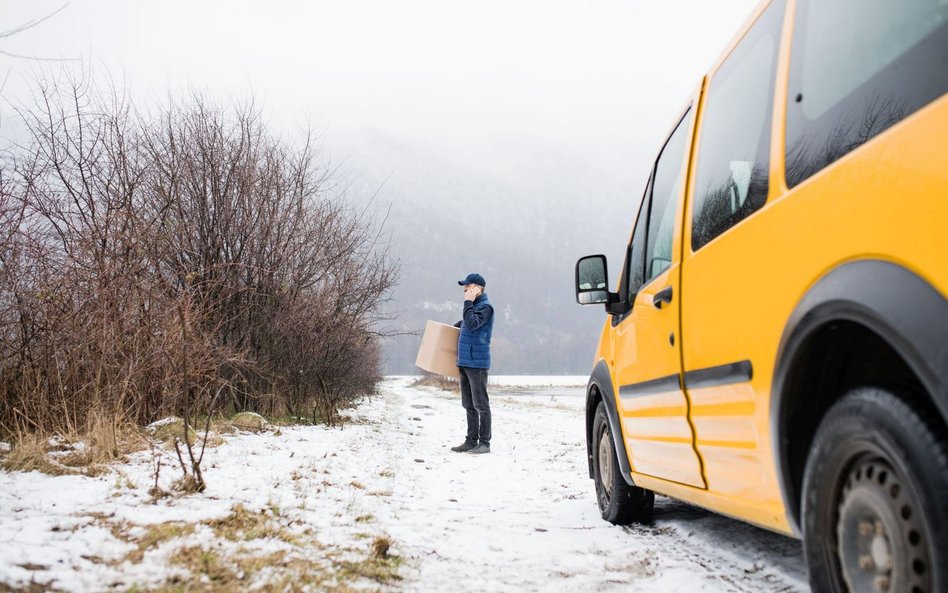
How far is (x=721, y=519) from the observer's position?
12.5 ft

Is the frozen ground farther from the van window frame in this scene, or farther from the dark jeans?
the dark jeans

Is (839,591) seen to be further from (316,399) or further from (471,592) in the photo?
(316,399)

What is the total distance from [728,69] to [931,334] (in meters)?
1.63

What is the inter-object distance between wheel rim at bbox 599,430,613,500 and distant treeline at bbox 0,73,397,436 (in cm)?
261

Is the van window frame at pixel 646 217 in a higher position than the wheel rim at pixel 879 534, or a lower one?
higher

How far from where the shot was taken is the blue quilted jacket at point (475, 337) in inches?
306

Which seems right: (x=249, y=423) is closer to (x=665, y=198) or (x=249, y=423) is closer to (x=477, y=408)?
(x=477, y=408)

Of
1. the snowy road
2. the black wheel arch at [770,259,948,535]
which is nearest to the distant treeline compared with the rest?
the snowy road

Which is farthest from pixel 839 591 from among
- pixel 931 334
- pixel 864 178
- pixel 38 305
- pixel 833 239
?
pixel 38 305

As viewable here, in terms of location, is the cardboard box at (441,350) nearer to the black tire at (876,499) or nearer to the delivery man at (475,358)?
the delivery man at (475,358)

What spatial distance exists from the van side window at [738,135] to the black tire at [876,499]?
2.49 feet

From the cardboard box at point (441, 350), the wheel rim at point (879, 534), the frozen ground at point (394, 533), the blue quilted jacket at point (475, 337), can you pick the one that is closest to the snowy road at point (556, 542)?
the frozen ground at point (394, 533)

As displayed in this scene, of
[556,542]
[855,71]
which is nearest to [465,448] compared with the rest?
[556,542]

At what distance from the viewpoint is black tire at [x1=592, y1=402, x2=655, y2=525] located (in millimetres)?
3686
